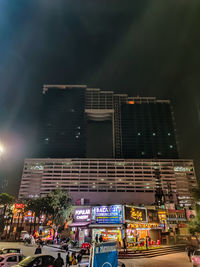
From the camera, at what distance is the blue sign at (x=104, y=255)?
511cm

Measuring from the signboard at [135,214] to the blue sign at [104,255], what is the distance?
21367mm

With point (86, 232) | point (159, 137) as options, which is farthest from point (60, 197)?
point (159, 137)

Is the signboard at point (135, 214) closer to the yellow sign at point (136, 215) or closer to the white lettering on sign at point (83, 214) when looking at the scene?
the yellow sign at point (136, 215)

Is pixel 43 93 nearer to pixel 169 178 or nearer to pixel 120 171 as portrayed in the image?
pixel 120 171

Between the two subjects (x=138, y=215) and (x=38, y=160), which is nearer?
(x=138, y=215)

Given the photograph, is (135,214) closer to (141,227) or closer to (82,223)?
(141,227)

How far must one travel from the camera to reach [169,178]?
131250 millimetres

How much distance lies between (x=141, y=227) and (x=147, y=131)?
14058 centimetres

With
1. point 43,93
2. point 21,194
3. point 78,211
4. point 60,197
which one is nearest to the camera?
point 78,211

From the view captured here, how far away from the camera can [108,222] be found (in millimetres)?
24984

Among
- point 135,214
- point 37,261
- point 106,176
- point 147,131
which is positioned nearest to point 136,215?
point 135,214

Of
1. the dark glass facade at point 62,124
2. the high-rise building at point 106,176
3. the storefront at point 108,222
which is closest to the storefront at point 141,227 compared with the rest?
the storefront at point 108,222

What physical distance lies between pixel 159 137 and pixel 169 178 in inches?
1602

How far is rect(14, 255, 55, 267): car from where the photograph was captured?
400 inches
